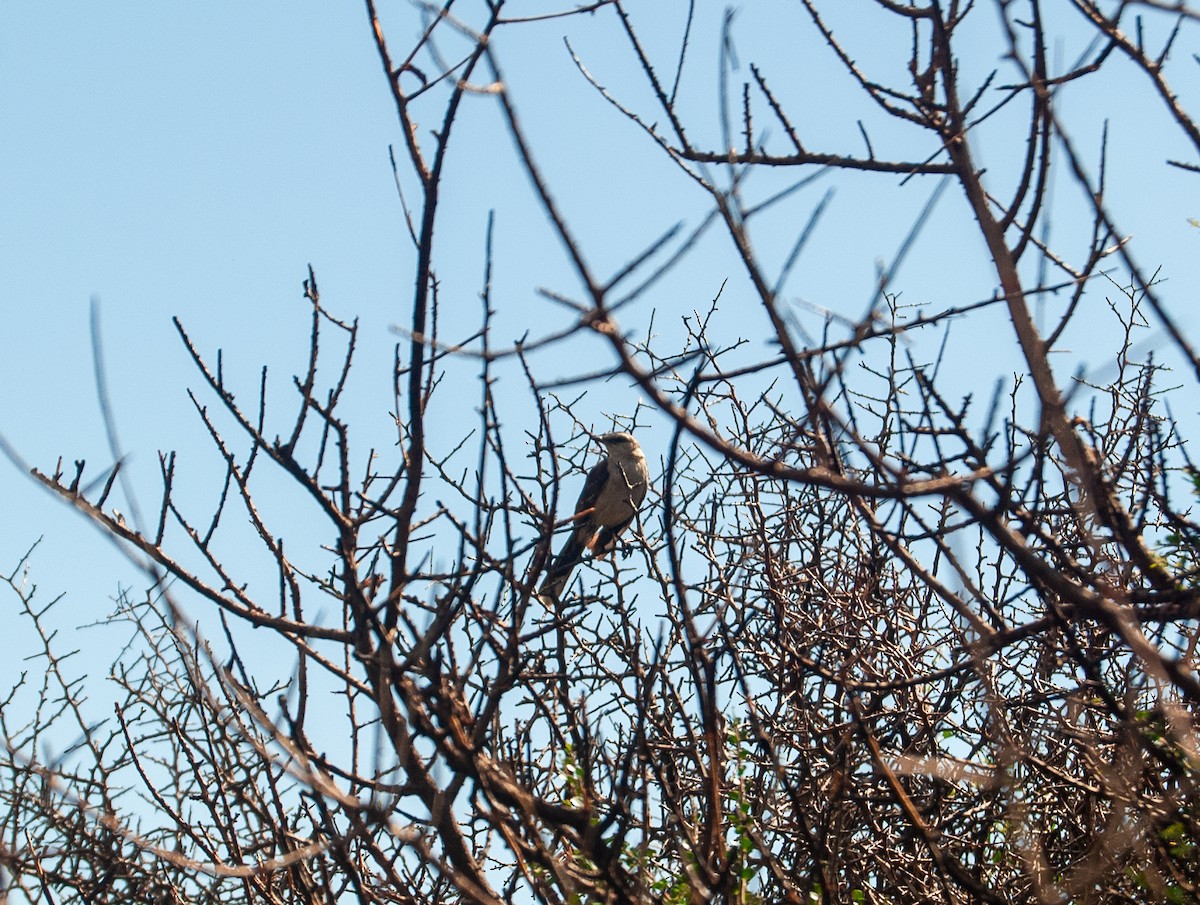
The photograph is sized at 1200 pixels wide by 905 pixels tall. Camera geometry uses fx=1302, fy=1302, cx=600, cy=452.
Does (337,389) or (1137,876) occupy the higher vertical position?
(337,389)

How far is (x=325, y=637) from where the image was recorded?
8.41 ft

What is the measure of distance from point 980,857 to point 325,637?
96.9 inches

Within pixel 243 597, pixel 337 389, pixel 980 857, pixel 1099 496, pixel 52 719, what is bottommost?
pixel 980 857

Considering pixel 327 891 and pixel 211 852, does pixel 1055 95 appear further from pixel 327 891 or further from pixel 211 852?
pixel 211 852

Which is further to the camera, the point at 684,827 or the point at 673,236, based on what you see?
the point at 684,827

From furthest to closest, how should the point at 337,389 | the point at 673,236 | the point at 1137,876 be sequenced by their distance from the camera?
1. the point at 1137,876
2. the point at 337,389
3. the point at 673,236

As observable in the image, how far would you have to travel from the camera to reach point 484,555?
2.66 metres

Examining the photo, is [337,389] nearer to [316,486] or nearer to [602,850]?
[316,486]

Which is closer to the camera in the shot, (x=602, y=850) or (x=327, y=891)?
(x=602, y=850)

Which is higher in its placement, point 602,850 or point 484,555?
point 484,555

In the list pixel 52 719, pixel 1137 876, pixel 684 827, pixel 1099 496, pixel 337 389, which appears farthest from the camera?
pixel 52 719

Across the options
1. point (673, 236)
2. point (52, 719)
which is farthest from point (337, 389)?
point (52, 719)

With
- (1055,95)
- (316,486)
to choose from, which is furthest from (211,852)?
(1055,95)

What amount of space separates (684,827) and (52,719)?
2145 millimetres
